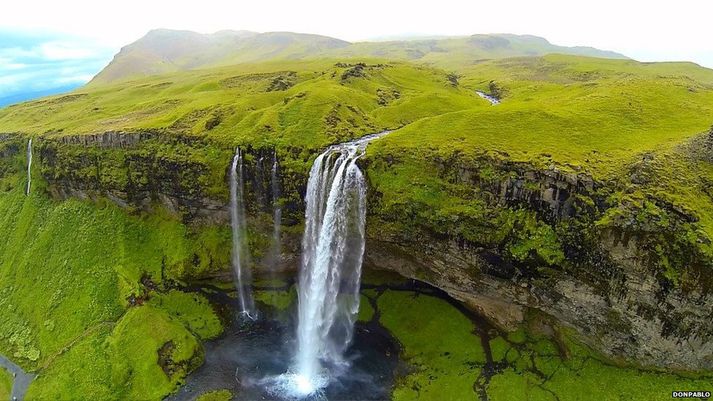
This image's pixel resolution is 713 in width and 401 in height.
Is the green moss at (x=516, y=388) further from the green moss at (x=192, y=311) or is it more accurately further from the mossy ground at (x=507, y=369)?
the green moss at (x=192, y=311)

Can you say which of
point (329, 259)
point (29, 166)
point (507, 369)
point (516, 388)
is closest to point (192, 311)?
point (329, 259)

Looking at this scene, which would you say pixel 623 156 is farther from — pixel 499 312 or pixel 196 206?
pixel 196 206

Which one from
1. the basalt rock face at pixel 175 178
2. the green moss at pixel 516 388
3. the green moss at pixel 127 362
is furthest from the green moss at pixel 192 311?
the green moss at pixel 516 388

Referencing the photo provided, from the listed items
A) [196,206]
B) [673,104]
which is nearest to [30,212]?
[196,206]

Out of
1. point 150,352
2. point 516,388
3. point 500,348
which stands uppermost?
point 150,352

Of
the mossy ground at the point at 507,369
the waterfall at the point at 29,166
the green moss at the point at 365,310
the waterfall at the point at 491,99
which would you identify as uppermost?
the waterfall at the point at 491,99

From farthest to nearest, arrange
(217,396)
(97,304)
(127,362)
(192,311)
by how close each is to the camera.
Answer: (97,304)
(192,311)
(127,362)
(217,396)

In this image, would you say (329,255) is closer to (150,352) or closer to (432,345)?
(432,345)
